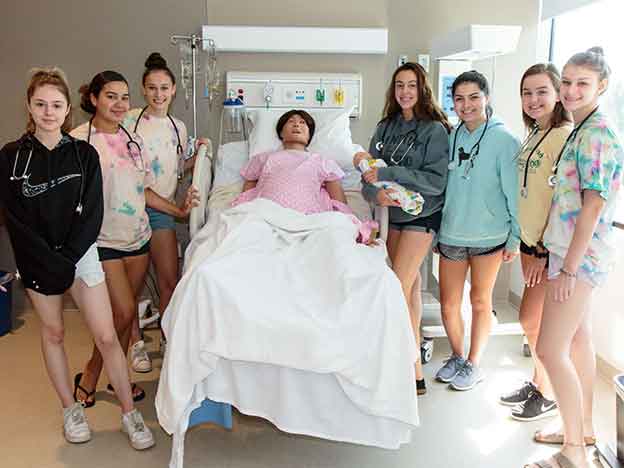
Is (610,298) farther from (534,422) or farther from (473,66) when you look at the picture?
(473,66)

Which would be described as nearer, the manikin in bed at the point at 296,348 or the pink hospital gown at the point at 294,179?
the manikin in bed at the point at 296,348

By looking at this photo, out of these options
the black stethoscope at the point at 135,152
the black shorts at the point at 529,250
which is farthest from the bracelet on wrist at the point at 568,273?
the black stethoscope at the point at 135,152

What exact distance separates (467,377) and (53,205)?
198cm

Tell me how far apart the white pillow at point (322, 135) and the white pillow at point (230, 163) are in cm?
8

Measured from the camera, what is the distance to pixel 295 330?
2055 millimetres

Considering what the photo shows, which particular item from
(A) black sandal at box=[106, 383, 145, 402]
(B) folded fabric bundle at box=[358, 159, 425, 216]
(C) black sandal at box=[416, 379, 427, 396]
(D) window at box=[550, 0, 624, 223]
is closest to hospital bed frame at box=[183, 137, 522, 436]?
(B) folded fabric bundle at box=[358, 159, 425, 216]

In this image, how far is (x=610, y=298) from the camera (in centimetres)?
314

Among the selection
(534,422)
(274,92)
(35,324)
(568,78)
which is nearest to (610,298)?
(534,422)

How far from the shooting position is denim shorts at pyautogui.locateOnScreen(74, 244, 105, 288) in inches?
93.4

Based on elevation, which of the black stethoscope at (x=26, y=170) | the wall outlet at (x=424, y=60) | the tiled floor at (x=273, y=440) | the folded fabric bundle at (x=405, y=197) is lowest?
the tiled floor at (x=273, y=440)

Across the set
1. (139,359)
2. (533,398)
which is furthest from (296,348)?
(139,359)

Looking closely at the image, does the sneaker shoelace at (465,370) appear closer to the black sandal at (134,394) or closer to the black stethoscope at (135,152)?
the black sandal at (134,394)

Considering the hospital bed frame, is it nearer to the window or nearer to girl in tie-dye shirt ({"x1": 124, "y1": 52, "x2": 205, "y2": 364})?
girl in tie-dye shirt ({"x1": 124, "y1": 52, "x2": 205, "y2": 364})

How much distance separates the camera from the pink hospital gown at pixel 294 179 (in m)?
2.97
